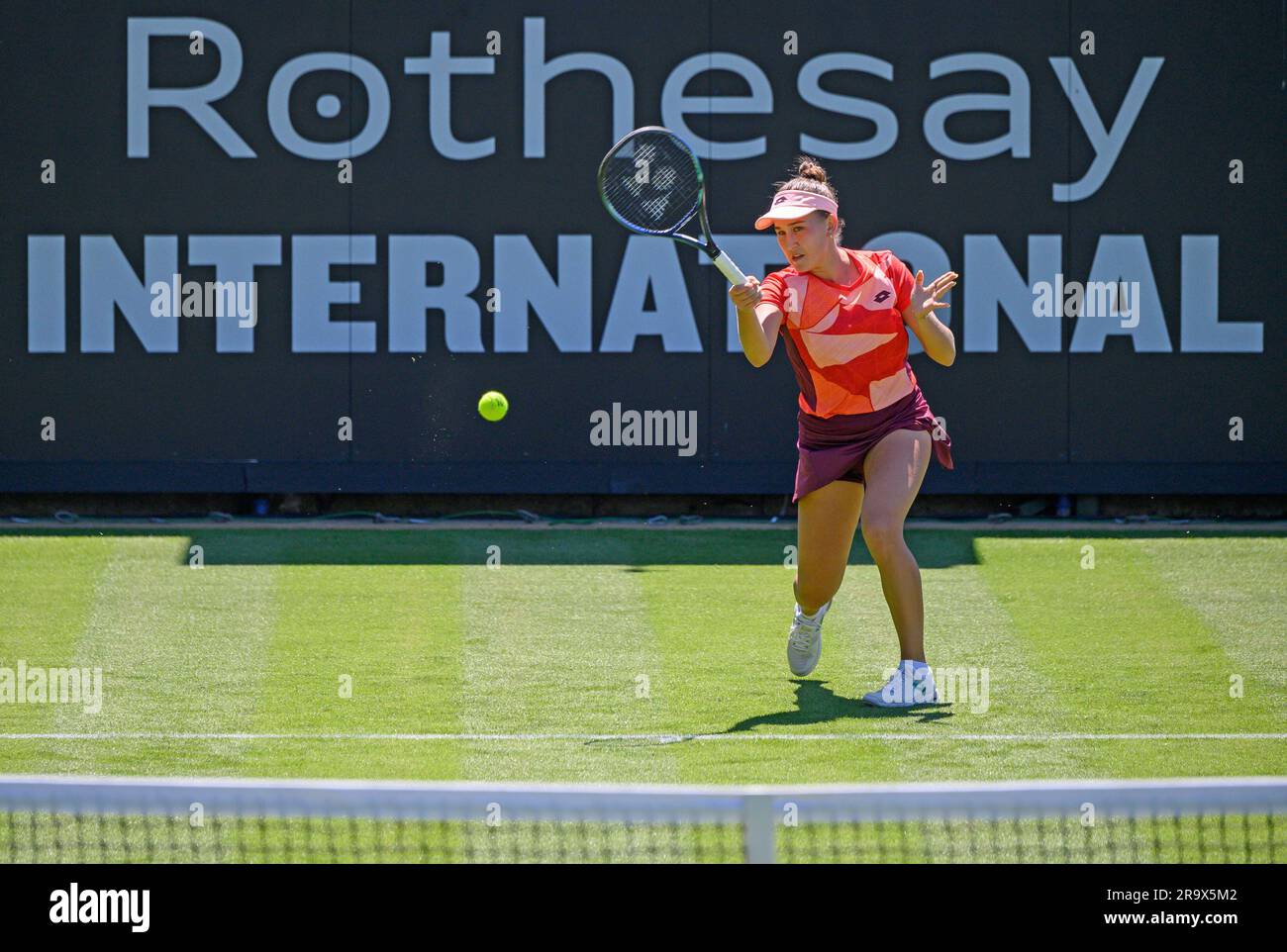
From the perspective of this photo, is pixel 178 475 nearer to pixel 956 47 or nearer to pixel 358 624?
pixel 358 624

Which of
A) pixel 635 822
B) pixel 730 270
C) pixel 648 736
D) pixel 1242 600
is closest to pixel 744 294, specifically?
pixel 730 270

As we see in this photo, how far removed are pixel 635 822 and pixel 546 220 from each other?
22.7ft

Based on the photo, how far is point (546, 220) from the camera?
416 inches

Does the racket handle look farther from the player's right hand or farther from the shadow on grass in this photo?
the shadow on grass

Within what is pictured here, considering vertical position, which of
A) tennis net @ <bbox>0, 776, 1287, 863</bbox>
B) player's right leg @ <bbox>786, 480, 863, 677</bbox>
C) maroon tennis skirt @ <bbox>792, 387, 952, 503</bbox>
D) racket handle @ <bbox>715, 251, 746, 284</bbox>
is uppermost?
racket handle @ <bbox>715, 251, 746, 284</bbox>

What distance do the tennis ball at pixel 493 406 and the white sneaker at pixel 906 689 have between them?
484cm

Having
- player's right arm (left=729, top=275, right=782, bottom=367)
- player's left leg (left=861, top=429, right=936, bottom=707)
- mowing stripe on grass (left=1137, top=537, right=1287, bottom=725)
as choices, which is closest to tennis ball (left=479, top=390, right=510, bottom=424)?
mowing stripe on grass (left=1137, top=537, right=1287, bottom=725)

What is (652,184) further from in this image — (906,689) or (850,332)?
(906,689)

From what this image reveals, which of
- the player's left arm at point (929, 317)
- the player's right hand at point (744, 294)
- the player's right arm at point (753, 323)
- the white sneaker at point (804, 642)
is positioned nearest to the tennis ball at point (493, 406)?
the white sneaker at point (804, 642)

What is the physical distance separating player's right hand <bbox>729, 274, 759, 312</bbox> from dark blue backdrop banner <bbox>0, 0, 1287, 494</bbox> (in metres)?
4.97

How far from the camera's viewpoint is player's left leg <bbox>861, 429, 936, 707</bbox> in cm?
595

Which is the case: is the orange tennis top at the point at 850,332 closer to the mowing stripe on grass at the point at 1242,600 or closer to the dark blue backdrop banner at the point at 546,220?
the mowing stripe on grass at the point at 1242,600
